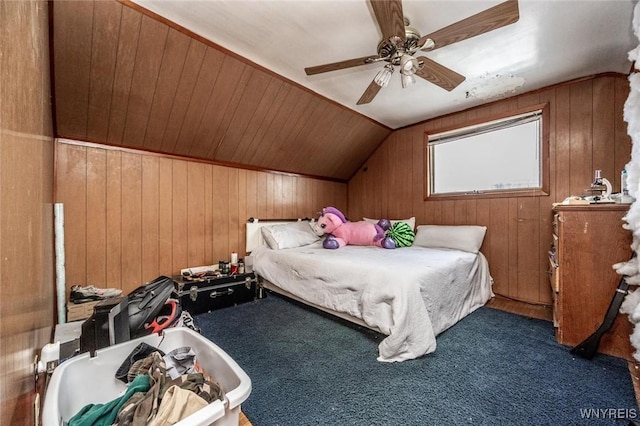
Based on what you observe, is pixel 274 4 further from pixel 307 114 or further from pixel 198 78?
pixel 307 114

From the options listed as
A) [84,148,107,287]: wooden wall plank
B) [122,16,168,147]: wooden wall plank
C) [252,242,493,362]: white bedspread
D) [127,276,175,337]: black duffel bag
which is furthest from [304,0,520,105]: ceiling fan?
[84,148,107,287]: wooden wall plank

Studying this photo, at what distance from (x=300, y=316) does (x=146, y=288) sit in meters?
1.52

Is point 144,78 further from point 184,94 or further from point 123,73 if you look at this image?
point 184,94

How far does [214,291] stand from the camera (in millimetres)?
2648

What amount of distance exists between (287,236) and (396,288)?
1793 millimetres

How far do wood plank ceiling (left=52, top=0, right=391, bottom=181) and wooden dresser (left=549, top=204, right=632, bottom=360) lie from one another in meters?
2.48

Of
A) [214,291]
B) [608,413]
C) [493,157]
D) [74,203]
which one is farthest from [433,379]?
[74,203]

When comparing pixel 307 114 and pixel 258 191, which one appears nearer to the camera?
pixel 307 114

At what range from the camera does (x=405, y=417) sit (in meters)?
1.25

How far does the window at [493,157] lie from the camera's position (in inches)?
109

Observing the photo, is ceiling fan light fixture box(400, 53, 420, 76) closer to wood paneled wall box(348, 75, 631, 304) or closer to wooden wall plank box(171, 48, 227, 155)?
wooden wall plank box(171, 48, 227, 155)

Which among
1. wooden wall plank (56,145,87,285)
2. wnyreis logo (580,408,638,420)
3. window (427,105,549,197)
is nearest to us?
wnyreis logo (580,408,638,420)

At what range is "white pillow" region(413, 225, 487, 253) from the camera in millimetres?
2842

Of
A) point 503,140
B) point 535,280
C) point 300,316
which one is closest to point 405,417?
point 300,316
